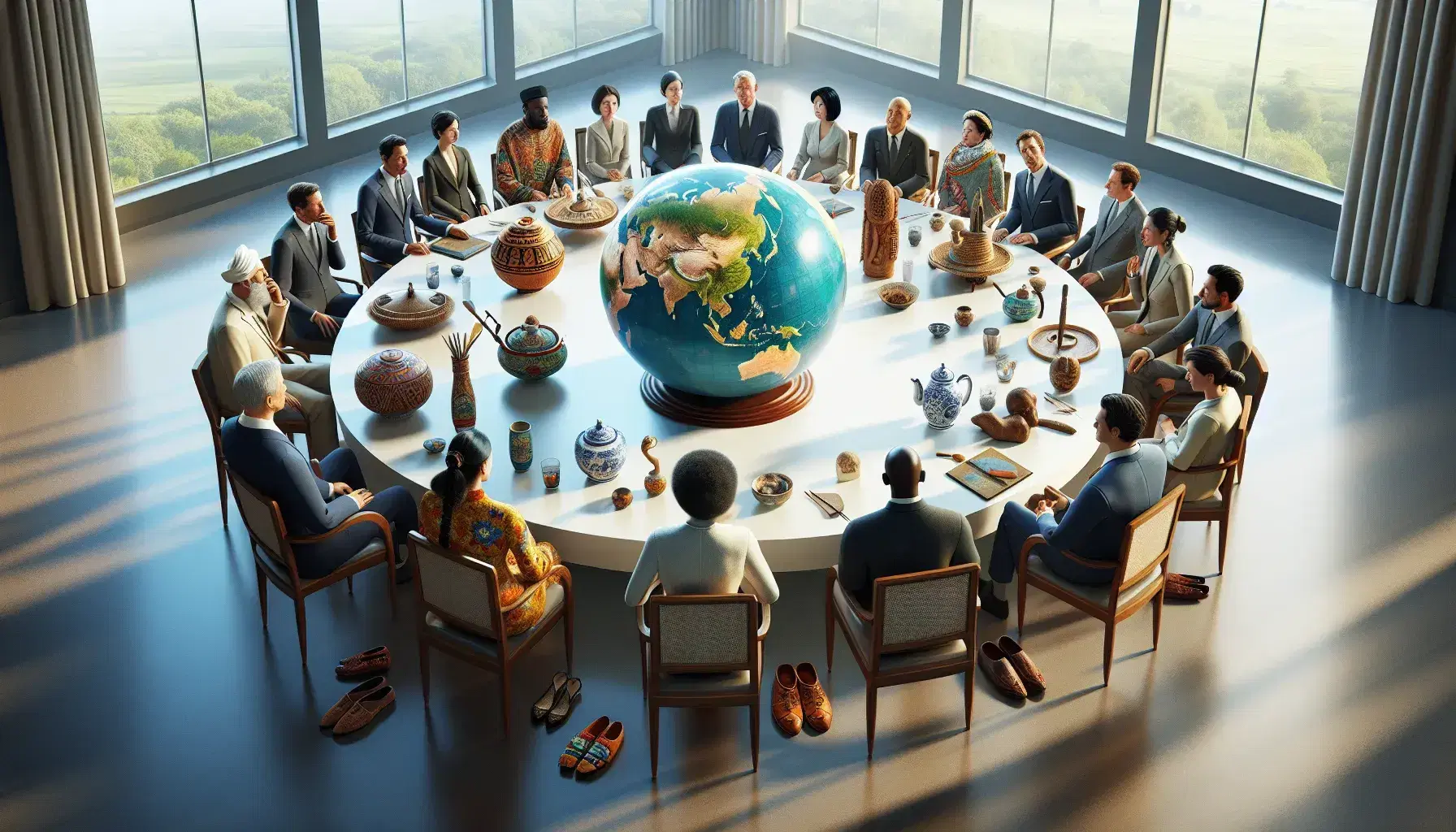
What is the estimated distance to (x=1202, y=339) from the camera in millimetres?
8602

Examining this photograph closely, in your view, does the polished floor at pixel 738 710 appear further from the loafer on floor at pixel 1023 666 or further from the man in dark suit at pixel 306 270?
the man in dark suit at pixel 306 270

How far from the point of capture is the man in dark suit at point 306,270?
9.40 m

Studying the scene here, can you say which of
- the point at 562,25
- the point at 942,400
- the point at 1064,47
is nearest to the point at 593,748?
the point at 942,400

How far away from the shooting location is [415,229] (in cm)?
1130

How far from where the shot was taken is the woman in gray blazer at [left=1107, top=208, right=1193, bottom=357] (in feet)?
30.0

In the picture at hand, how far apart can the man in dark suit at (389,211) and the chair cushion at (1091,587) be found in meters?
5.23

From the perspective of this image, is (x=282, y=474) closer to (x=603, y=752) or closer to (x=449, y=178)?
(x=603, y=752)

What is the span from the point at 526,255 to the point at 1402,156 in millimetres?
7092

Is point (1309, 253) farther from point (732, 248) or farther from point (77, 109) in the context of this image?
point (77, 109)

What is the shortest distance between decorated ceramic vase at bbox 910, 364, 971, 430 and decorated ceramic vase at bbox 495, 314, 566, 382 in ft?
7.32

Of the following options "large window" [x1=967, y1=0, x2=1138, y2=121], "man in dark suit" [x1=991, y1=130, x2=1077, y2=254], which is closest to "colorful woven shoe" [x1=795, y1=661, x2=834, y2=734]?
"man in dark suit" [x1=991, y1=130, x2=1077, y2=254]

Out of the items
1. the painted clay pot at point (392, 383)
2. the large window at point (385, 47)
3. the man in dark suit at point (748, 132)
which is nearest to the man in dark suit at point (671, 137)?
the man in dark suit at point (748, 132)

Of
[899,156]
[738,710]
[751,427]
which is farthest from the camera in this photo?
[899,156]

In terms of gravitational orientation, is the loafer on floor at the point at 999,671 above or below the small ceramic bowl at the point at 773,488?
below
